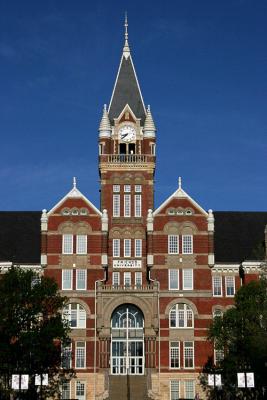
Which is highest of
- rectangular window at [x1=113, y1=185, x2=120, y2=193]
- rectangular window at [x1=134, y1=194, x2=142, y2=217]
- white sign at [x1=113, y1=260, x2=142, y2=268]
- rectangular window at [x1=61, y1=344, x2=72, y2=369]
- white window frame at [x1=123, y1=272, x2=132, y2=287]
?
rectangular window at [x1=113, y1=185, x2=120, y2=193]

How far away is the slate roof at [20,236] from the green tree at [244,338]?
25.5 meters

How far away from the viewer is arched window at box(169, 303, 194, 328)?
8606cm

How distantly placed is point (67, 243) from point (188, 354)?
58.2 ft

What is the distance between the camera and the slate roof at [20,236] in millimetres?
88938

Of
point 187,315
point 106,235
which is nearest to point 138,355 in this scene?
point 187,315

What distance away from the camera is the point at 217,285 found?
87812 mm

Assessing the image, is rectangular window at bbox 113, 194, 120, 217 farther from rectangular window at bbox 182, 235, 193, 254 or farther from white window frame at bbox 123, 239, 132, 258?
rectangular window at bbox 182, 235, 193, 254

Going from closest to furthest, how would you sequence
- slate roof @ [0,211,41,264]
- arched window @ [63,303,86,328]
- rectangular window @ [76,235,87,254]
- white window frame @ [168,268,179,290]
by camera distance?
arched window @ [63,303,86,328]
white window frame @ [168,268,179,290]
rectangular window @ [76,235,87,254]
slate roof @ [0,211,41,264]

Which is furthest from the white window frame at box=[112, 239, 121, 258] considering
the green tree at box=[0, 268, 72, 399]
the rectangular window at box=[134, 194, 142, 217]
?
the green tree at box=[0, 268, 72, 399]

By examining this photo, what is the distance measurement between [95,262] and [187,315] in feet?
37.6

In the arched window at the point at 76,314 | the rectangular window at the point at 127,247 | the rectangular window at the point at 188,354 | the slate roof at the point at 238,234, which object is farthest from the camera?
the slate roof at the point at 238,234

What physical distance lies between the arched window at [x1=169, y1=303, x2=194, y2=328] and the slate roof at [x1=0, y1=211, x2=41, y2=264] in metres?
15.8

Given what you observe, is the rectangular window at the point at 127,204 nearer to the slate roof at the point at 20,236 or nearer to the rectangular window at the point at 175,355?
the slate roof at the point at 20,236

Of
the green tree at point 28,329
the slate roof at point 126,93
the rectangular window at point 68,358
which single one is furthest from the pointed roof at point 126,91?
the green tree at point 28,329
